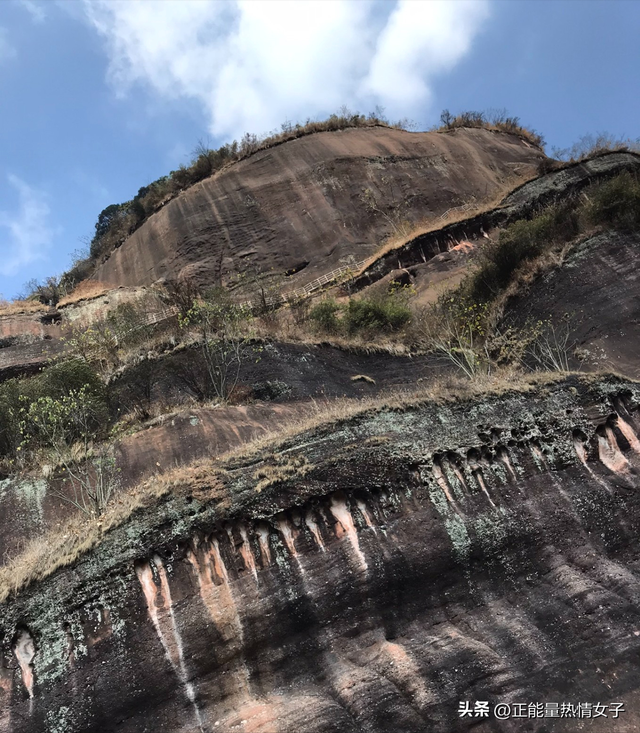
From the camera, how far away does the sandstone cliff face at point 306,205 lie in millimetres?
33500

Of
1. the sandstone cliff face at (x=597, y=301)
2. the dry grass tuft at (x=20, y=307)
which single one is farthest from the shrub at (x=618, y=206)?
the dry grass tuft at (x=20, y=307)

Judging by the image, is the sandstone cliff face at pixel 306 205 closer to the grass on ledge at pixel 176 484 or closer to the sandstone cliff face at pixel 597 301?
the sandstone cliff face at pixel 597 301

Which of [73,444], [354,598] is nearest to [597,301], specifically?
[354,598]

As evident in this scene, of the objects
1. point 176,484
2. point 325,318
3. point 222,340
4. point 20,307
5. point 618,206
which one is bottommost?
point 176,484

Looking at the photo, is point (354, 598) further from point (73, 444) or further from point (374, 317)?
point (374, 317)

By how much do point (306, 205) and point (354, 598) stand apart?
2922 cm

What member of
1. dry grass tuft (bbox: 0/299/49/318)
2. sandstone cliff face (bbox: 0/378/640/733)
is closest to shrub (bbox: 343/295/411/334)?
sandstone cliff face (bbox: 0/378/640/733)

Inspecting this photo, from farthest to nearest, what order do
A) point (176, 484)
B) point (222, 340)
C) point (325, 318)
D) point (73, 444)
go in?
point (325, 318) < point (222, 340) < point (73, 444) < point (176, 484)

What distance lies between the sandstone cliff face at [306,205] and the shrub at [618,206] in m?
12.9

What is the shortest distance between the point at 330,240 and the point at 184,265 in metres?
8.84

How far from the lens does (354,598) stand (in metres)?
8.95

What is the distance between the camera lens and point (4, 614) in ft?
27.5

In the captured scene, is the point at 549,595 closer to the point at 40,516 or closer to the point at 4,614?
the point at 4,614

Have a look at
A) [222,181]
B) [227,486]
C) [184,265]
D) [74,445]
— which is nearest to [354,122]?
[222,181]
